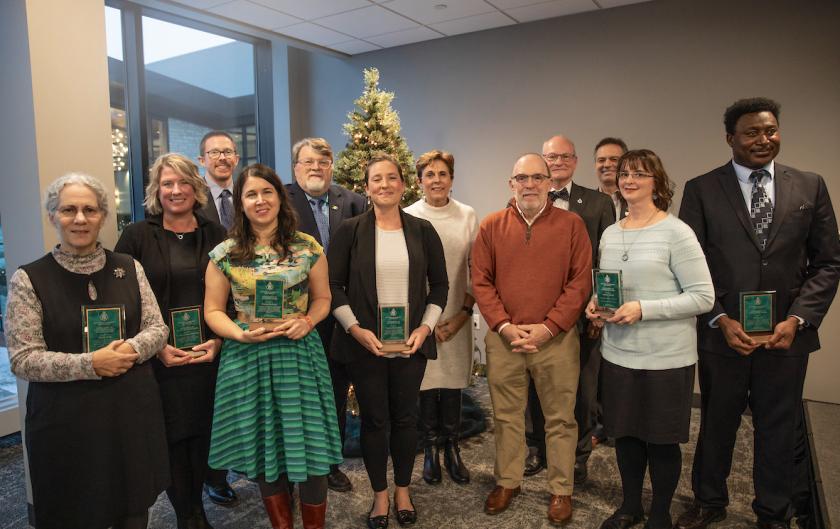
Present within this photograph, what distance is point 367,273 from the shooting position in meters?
2.34

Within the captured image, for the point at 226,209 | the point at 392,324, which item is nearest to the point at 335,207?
the point at 226,209

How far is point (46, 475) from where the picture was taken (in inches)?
69.9

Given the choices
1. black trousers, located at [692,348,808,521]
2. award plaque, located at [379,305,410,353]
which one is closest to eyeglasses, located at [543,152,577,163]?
black trousers, located at [692,348,808,521]

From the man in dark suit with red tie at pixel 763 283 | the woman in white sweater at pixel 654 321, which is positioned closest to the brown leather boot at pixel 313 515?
the woman in white sweater at pixel 654 321

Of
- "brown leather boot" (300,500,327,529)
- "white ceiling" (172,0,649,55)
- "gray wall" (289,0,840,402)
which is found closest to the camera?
"brown leather boot" (300,500,327,529)

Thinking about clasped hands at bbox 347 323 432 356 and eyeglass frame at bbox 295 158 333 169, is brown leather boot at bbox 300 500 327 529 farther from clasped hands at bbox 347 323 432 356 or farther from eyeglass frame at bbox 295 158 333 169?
eyeglass frame at bbox 295 158 333 169

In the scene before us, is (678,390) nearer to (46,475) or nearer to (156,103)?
(46,475)

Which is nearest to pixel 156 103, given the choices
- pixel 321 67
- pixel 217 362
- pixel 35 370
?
pixel 321 67

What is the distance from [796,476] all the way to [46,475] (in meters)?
2.95

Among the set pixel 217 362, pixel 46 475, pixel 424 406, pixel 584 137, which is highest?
pixel 584 137

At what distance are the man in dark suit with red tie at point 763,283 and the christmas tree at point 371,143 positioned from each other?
233cm

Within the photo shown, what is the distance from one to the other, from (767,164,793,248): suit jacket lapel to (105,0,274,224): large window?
4.38 m

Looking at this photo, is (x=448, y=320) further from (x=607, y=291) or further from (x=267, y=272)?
(x=267, y=272)

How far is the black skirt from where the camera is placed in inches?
86.0
